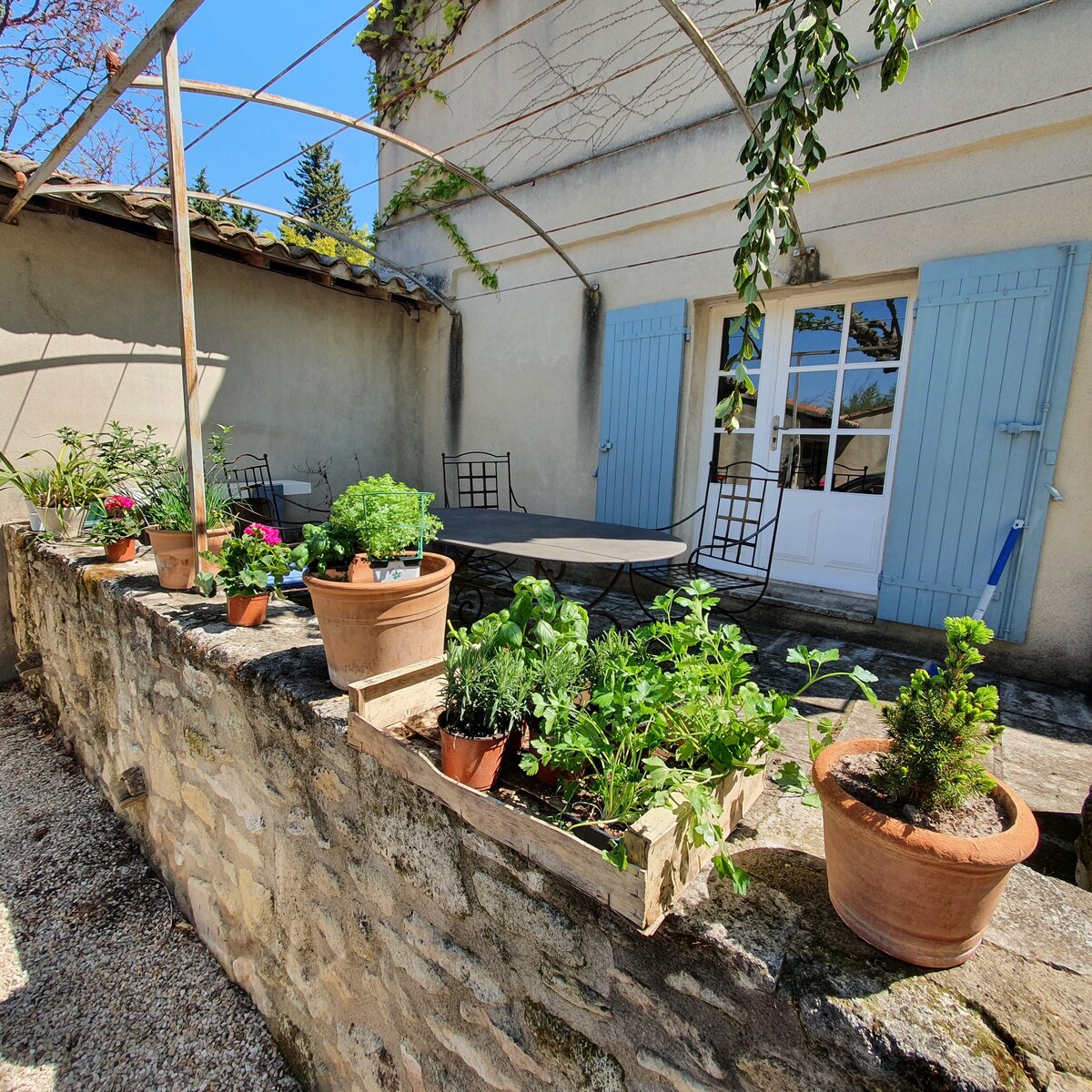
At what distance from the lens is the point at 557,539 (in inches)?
116

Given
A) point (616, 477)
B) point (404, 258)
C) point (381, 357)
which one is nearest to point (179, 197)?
point (616, 477)

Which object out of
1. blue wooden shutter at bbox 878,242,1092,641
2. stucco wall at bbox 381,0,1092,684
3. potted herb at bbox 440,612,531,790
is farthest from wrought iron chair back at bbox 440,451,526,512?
potted herb at bbox 440,612,531,790

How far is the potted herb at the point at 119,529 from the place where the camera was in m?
3.03

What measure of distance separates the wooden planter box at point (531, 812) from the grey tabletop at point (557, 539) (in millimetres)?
951

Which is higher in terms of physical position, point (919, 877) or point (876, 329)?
point (876, 329)

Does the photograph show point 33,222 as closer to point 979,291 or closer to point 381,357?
point 381,357

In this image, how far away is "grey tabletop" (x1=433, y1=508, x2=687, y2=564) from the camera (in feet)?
8.20

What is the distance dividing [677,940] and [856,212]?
371cm

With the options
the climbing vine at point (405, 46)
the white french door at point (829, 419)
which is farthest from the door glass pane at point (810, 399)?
the climbing vine at point (405, 46)

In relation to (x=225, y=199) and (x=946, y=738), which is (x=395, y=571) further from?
(x=225, y=199)

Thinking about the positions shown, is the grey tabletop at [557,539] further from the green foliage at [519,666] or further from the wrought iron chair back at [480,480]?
the wrought iron chair back at [480,480]

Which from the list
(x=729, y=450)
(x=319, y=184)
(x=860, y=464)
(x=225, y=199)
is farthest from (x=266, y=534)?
(x=319, y=184)

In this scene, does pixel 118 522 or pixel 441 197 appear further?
pixel 441 197

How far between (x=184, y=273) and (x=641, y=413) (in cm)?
277
